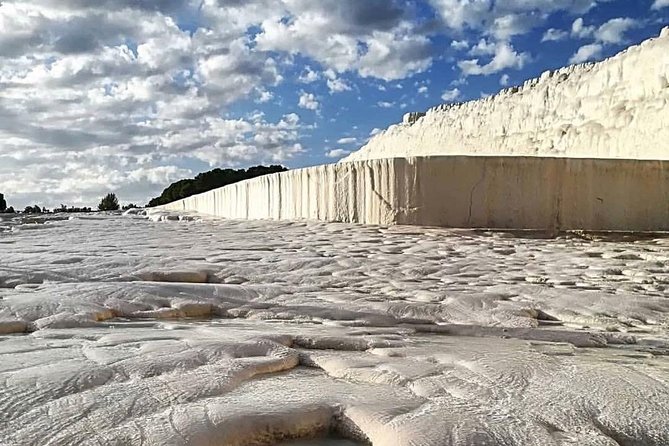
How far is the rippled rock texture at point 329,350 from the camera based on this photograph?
1.61 m

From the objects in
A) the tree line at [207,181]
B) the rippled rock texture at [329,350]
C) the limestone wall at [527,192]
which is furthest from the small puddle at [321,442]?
the tree line at [207,181]

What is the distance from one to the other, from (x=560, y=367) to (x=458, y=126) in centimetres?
1071

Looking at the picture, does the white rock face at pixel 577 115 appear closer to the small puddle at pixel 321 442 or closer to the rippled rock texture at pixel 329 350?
the rippled rock texture at pixel 329 350

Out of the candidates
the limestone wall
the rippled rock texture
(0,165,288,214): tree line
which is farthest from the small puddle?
(0,165,288,214): tree line

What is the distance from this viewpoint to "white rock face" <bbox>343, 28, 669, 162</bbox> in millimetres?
8352

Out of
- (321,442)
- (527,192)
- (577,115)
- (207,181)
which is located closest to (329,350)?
(321,442)

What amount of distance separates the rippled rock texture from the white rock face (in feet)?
13.9

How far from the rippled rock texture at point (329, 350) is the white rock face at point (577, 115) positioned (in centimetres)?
425

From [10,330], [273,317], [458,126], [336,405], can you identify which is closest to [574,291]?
[273,317]

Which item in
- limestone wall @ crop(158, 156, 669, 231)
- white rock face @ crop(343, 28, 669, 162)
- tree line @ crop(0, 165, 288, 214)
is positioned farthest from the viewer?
tree line @ crop(0, 165, 288, 214)

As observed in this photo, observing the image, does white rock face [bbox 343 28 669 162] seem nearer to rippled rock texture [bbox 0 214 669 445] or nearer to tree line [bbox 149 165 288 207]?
rippled rock texture [bbox 0 214 669 445]

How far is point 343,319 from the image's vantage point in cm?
309

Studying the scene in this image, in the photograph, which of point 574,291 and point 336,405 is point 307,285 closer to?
point 574,291

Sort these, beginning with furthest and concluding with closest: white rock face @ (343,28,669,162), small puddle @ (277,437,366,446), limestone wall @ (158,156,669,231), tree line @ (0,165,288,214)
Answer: tree line @ (0,165,288,214) → white rock face @ (343,28,669,162) → limestone wall @ (158,156,669,231) → small puddle @ (277,437,366,446)
